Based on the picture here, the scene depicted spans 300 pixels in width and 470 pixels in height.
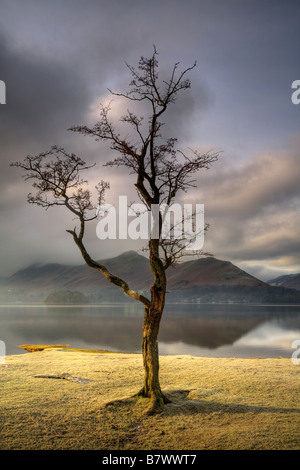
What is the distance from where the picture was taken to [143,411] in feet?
25.3

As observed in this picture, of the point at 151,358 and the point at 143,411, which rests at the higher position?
the point at 151,358

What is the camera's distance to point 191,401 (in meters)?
8.39

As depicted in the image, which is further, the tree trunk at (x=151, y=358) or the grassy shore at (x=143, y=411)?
the tree trunk at (x=151, y=358)

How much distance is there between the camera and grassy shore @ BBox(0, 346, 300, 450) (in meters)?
6.14

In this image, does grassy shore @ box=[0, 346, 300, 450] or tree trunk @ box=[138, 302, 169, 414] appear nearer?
grassy shore @ box=[0, 346, 300, 450]

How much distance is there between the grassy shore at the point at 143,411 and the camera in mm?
6141

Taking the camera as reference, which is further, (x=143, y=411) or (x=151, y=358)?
(x=151, y=358)

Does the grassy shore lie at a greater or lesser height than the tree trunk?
lesser

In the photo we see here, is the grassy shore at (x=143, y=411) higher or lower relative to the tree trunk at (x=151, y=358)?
lower
